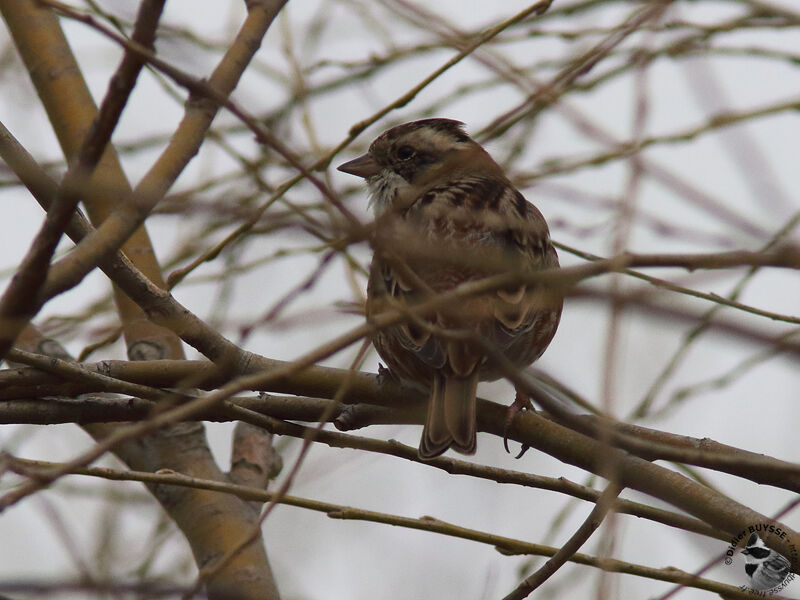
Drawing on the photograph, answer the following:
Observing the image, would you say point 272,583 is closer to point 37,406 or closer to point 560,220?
point 37,406

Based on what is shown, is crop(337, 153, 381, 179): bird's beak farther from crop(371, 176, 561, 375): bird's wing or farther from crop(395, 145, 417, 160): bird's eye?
crop(371, 176, 561, 375): bird's wing

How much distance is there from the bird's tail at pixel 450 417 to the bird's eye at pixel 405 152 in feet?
6.28

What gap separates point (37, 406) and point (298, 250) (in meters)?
1.52

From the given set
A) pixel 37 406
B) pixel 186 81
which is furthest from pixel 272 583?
pixel 186 81

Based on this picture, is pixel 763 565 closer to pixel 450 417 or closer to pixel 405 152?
pixel 450 417

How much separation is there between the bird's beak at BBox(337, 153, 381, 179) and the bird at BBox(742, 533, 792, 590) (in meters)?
3.03

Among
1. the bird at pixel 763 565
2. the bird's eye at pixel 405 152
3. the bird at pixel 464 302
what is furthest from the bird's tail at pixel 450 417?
the bird's eye at pixel 405 152

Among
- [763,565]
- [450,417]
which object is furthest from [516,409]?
[763,565]

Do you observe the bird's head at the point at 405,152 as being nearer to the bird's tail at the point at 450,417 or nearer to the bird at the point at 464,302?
the bird at the point at 464,302

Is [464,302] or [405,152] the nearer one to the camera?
[464,302]

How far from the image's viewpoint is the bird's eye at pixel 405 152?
533cm

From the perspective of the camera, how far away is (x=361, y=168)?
5.34 meters

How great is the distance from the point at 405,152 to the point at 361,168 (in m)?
0.23

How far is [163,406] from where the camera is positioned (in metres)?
2.11
